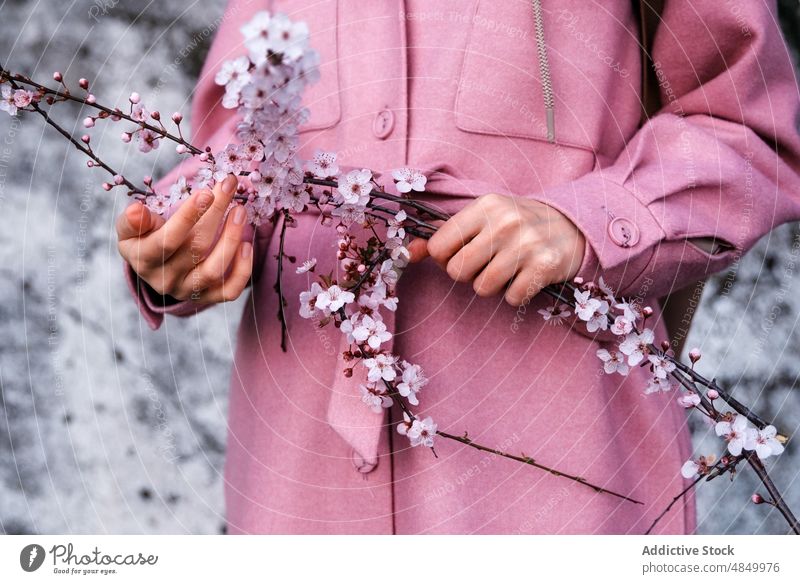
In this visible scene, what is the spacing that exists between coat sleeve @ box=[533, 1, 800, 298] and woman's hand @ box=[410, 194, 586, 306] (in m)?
0.03

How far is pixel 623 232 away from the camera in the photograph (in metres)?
0.51

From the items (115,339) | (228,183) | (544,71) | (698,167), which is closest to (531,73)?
(544,71)

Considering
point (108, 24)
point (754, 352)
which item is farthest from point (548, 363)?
point (108, 24)

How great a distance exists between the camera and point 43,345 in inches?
40.0

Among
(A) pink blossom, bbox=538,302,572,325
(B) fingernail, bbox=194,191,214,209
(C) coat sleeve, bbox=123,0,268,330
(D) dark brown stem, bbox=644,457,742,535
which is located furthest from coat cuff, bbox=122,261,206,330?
(D) dark brown stem, bbox=644,457,742,535

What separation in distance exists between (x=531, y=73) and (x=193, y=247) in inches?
10.2

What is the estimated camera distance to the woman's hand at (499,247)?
19.0 inches

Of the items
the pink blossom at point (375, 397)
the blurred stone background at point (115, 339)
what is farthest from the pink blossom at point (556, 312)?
the blurred stone background at point (115, 339)

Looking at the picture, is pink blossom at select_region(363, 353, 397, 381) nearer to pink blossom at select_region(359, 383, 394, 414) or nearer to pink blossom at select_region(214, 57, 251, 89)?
pink blossom at select_region(359, 383, 394, 414)

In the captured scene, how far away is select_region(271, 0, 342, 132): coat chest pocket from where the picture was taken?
600mm

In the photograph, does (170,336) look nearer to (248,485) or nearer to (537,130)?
(248,485)

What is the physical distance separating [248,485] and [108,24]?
0.71m

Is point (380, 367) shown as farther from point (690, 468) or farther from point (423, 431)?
point (690, 468)

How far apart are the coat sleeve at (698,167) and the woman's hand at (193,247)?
0.19 metres
